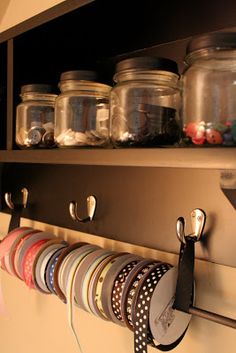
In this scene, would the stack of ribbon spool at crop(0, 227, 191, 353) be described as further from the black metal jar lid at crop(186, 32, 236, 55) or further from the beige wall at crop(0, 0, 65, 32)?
the beige wall at crop(0, 0, 65, 32)

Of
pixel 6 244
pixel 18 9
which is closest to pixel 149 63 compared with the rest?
pixel 6 244

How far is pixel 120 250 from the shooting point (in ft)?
3.14

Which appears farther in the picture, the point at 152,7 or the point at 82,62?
the point at 82,62

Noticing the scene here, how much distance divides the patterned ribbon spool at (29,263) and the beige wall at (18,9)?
0.69 meters

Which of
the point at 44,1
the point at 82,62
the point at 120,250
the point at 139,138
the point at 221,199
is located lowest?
the point at 120,250

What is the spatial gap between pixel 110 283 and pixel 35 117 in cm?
40

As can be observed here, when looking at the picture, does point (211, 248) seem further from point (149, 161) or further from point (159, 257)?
point (149, 161)

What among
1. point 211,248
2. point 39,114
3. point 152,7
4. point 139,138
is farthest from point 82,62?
point 211,248

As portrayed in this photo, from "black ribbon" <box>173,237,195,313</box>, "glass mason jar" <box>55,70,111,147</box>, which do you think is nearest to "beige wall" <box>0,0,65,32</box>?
"glass mason jar" <box>55,70,111,147</box>

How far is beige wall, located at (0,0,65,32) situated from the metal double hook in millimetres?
774

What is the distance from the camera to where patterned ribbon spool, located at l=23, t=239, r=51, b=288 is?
0.97 m

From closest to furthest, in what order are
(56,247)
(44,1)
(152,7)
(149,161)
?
(149,161)
(152,7)
(56,247)
(44,1)

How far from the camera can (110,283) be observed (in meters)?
0.78

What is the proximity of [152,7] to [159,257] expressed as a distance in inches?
19.6
